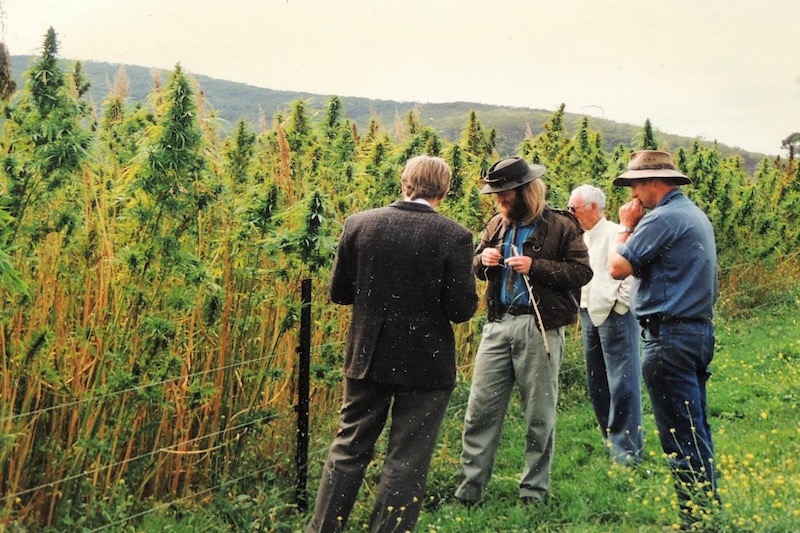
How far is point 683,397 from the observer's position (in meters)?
4.12

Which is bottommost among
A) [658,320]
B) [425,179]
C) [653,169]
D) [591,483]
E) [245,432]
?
[591,483]

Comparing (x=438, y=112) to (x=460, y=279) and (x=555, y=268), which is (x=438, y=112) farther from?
(x=460, y=279)

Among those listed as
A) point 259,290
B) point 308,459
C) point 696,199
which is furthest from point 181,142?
point 696,199

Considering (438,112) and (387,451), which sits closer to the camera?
(387,451)

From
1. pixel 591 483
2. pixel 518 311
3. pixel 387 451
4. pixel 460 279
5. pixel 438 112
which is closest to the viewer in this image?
pixel 460 279

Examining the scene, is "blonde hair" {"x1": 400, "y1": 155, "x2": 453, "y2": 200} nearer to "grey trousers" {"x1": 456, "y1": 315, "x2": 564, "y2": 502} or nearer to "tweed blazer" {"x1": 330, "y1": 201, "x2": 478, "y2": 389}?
"tweed blazer" {"x1": 330, "y1": 201, "x2": 478, "y2": 389}

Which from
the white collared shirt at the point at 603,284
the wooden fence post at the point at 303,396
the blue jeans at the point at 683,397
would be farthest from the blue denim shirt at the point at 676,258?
the wooden fence post at the point at 303,396

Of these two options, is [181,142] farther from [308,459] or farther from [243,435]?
[308,459]

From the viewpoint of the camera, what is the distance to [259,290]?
486 centimetres

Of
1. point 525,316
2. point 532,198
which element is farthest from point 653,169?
point 525,316

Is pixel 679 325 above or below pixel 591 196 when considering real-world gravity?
below

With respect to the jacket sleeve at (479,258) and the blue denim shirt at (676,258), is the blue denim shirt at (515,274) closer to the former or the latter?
the jacket sleeve at (479,258)

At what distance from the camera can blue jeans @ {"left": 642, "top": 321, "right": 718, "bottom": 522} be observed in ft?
13.5

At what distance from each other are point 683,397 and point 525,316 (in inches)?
38.3
